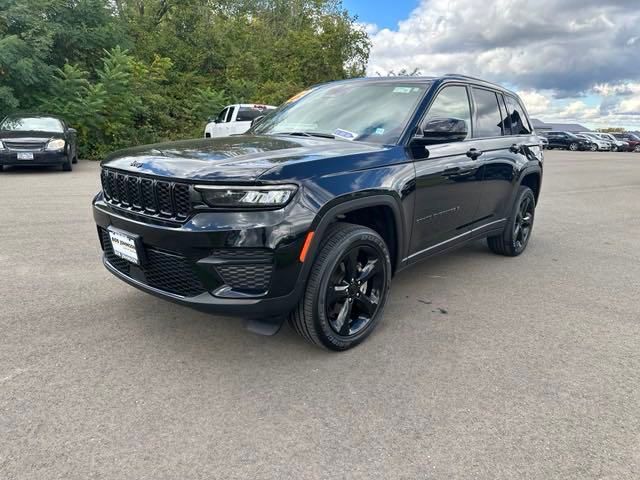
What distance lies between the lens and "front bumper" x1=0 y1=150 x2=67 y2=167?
35.9 ft

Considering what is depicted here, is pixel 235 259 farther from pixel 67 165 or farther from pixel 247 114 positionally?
pixel 247 114

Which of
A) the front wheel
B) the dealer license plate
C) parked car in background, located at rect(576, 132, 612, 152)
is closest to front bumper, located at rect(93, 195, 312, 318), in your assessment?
the dealer license plate

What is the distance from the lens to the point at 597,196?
439 inches

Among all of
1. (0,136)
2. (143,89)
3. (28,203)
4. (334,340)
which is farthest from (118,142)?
(334,340)

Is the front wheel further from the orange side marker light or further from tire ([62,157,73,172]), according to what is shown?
the orange side marker light

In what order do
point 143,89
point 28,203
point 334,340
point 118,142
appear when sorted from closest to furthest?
1. point 334,340
2. point 28,203
3. point 118,142
4. point 143,89

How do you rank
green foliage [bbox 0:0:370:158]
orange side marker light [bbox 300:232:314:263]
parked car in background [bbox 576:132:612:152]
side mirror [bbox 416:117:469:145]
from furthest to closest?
1. parked car in background [bbox 576:132:612:152]
2. green foliage [bbox 0:0:370:158]
3. side mirror [bbox 416:117:469:145]
4. orange side marker light [bbox 300:232:314:263]

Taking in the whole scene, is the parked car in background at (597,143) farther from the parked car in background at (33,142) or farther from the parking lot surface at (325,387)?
the parking lot surface at (325,387)

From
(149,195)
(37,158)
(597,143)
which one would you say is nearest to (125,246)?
(149,195)

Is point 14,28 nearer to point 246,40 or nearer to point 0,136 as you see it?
point 0,136

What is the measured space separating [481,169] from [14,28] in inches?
630

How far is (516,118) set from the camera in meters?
5.24

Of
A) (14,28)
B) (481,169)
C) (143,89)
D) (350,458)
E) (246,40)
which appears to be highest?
(246,40)

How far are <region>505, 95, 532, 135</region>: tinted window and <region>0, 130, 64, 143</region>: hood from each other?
10.3m
